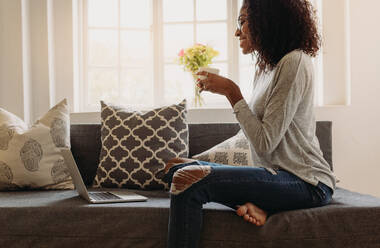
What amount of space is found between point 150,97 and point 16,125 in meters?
1.37

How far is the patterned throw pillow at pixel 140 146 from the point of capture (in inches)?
99.1

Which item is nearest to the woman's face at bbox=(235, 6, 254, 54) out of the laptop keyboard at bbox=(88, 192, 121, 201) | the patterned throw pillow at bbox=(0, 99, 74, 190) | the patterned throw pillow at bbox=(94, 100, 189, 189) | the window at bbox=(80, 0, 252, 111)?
the patterned throw pillow at bbox=(94, 100, 189, 189)

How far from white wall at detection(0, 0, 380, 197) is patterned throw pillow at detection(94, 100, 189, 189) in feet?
2.25

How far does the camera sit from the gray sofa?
1745 mm

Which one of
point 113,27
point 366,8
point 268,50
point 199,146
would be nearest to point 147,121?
point 199,146

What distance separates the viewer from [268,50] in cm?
185

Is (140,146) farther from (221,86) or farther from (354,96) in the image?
(354,96)

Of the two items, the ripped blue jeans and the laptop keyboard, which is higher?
the ripped blue jeans

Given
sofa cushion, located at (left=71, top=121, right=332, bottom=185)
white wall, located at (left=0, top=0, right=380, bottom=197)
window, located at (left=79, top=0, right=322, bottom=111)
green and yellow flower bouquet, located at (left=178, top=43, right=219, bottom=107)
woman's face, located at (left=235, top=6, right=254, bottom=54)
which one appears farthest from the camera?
window, located at (left=79, top=0, right=322, bottom=111)

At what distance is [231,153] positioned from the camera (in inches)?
97.7

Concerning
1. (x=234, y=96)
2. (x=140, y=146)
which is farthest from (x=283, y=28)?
(x=140, y=146)

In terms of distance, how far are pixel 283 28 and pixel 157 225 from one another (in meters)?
0.93

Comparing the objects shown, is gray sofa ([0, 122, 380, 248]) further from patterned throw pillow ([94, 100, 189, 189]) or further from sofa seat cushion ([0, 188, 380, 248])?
patterned throw pillow ([94, 100, 189, 189])

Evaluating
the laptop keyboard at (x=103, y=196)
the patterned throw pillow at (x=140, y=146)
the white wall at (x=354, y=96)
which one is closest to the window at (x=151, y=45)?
the white wall at (x=354, y=96)
